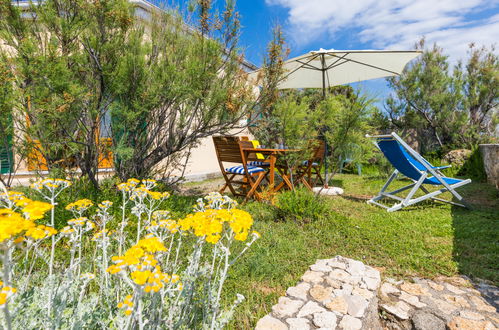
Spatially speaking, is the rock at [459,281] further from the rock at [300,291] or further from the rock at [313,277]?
the rock at [300,291]

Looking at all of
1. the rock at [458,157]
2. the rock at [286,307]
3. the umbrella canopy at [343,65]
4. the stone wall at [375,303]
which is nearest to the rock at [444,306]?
the stone wall at [375,303]

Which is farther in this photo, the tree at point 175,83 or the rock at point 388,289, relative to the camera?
the tree at point 175,83

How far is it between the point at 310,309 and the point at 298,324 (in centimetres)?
16

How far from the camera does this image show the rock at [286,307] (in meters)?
1.45

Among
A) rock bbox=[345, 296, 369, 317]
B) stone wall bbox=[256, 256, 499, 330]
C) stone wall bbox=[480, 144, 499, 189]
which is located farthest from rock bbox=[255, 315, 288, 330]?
stone wall bbox=[480, 144, 499, 189]

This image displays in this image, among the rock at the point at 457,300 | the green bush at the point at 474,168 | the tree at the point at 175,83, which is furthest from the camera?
the green bush at the point at 474,168

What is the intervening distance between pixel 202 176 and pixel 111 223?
14.1ft

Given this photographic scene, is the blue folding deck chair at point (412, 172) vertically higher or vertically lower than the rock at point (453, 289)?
higher

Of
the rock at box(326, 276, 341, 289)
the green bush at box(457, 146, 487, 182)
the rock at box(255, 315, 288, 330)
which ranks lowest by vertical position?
the green bush at box(457, 146, 487, 182)

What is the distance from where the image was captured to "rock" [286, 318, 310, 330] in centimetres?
133

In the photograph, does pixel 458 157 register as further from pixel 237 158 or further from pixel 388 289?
pixel 388 289

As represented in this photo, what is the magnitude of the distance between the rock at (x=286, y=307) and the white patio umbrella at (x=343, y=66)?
3.89 m

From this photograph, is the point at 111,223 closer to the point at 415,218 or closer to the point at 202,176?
the point at 415,218

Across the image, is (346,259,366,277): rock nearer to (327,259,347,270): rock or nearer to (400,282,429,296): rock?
(327,259,347,270): rock
